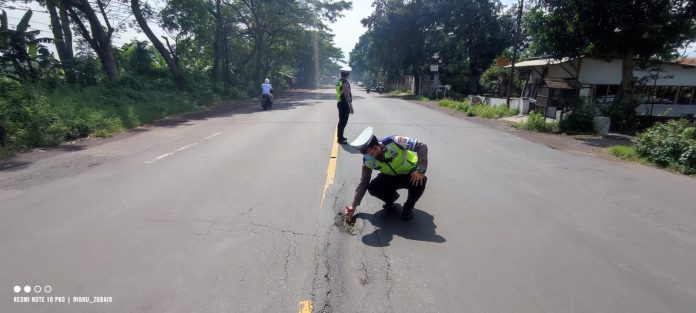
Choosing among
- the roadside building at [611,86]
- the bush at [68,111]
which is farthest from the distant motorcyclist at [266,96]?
the roadside building at [611,86]

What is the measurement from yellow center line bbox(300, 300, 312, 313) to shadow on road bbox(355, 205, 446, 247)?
1.16m

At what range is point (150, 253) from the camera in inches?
137

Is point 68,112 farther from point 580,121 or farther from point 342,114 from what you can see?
point 580,121

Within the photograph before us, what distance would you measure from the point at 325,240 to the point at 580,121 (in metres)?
13.4

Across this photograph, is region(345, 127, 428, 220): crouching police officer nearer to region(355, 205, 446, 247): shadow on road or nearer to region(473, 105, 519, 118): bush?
region(355, 205, 446, 247): shadow on road

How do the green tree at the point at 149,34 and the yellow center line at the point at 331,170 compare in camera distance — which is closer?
the yellow center line at the point at 331,170

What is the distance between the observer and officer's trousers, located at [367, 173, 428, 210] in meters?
4.41

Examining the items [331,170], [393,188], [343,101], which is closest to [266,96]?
[343,101]

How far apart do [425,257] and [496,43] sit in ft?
123

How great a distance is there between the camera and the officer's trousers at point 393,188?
441 cm

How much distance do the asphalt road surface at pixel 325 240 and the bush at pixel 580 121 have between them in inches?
272

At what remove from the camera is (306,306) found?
2.73 meters

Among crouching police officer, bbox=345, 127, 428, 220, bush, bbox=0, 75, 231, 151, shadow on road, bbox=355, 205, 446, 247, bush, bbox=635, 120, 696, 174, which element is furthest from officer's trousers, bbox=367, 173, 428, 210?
bush, bbox=0, 75, 231, 151

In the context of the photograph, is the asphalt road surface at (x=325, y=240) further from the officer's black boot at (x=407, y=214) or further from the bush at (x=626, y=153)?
the bush at (x=626, y=153)
